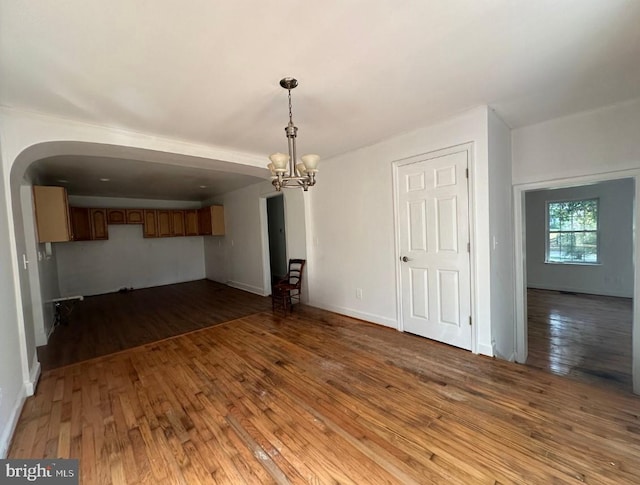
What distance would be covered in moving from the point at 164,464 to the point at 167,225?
22.3 feet

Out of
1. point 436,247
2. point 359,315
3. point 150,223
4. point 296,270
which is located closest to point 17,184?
point 296,270

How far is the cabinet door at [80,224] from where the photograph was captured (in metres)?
5.78

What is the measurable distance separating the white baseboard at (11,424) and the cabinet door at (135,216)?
A: 534 centimetres

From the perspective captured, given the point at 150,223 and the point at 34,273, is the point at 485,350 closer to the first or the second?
the point at 34,273

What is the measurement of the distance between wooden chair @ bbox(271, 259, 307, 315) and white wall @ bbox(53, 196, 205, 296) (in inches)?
169

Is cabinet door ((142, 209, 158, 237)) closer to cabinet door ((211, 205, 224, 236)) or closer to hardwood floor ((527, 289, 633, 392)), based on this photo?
cabinet door ((211, 205, 224, 236))

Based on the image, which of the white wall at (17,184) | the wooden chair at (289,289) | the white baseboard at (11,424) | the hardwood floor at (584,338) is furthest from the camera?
the wooden chair at (289,289)

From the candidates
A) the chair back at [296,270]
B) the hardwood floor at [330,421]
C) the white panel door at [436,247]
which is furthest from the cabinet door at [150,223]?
the white panel door at [436,247]

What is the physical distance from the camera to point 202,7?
1302 millimetres

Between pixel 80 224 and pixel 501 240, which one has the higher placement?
pixel 80 224

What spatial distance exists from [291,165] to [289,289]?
8.48 feet

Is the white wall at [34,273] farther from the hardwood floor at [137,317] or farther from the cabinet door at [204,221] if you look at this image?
the cabinet door at [204,221]

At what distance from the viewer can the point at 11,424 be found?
181 centimetres

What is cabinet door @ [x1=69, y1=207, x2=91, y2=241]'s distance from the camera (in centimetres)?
578
